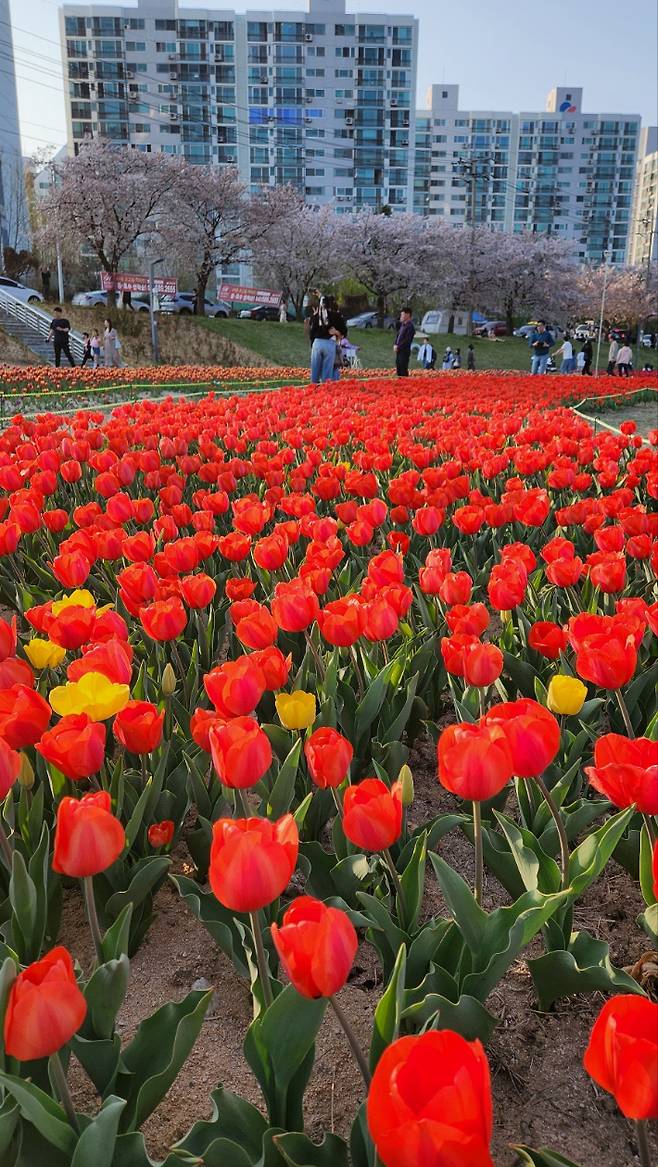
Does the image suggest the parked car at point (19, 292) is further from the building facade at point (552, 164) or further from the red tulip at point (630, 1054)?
the building facade at point (552, 164)

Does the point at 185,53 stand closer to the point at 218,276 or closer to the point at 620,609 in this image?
the point at 218,276

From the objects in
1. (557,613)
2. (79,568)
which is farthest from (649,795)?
(79,568)

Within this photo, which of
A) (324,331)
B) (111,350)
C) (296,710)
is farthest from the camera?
(111,350)

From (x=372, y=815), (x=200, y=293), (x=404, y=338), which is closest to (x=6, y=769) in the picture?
(x=372, y=815)

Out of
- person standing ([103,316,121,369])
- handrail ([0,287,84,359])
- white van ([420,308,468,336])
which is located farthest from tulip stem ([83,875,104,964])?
white van ([420,308,468,336])

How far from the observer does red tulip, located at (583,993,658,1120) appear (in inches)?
30.4

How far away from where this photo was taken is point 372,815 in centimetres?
127

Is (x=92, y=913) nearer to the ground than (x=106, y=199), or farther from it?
nearer to the ground

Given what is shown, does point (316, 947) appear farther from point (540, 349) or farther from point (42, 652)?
point (540, 349)

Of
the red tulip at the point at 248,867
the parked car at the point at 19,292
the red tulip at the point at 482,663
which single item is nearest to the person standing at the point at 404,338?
the red tulip at the point at 482,663

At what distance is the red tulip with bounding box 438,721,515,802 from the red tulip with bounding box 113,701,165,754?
2.04 ft

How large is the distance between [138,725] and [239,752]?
1.28ft

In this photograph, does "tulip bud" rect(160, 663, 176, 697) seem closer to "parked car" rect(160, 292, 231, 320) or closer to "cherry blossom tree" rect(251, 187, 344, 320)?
"parked car" rect(160, 292, 231, 320)

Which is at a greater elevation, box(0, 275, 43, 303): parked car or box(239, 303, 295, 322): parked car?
box(0, 275, 43, 303): parked car
